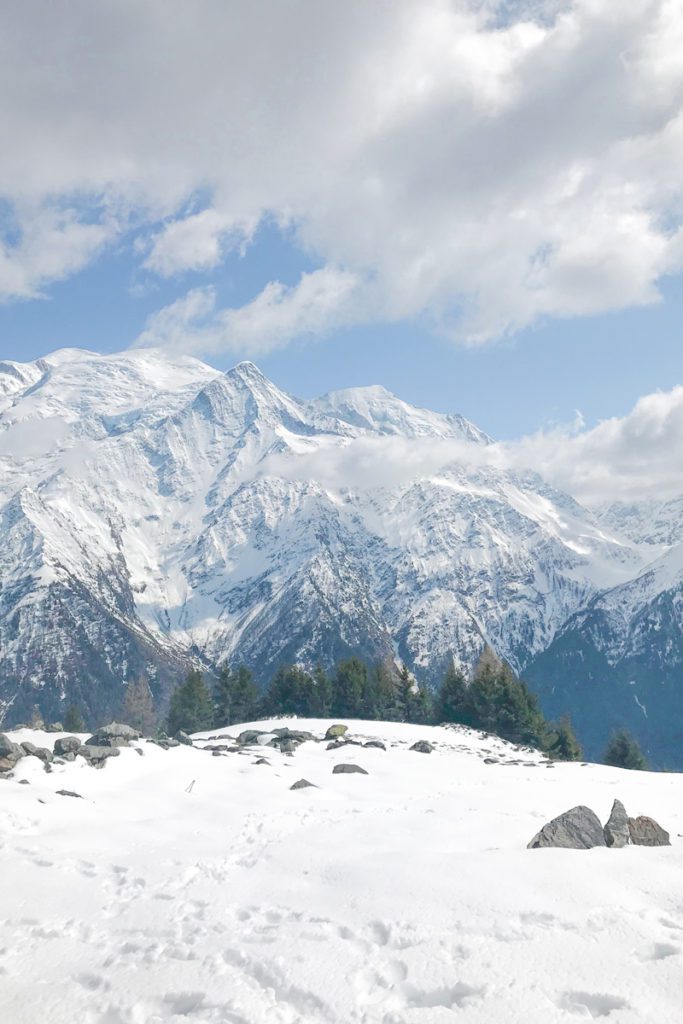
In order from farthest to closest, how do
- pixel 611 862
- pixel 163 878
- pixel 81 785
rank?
pixel 81 785 < pixel 163 878 < pixel 611 862

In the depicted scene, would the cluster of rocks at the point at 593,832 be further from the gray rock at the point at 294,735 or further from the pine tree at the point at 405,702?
the pine tree at the point at 405,702

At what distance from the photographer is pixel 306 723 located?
47.4 metres

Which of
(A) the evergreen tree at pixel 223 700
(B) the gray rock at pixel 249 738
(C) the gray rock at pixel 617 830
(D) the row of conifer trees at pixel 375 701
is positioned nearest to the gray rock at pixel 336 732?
(B) the gray rock at pixel 249 738

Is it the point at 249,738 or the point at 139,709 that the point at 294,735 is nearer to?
the point at 249,738

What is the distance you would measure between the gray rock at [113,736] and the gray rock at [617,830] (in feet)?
65.0

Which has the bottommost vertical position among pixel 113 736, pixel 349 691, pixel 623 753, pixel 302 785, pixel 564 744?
pixel 623 753

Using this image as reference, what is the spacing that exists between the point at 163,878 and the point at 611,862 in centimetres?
835

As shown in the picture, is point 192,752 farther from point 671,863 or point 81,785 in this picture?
point 671,863

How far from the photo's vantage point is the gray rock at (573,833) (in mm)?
13742

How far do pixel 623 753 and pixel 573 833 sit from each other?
230ft

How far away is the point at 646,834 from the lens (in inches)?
594

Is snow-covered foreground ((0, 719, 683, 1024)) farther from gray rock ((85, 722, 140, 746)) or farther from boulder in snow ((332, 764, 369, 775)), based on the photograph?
gray rock ((85, 722, 140, 746))

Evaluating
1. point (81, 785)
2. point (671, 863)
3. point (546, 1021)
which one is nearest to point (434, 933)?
point (546, 1021)

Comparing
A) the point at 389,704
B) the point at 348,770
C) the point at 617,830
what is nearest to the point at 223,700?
the point at 389,704
